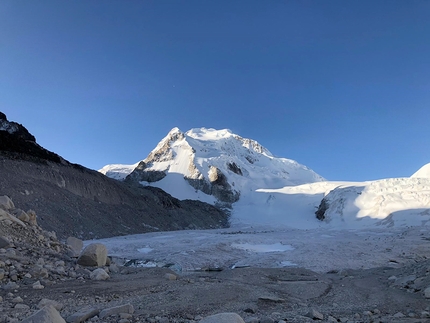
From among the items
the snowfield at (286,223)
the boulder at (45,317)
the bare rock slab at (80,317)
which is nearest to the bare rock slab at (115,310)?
the bare rock slab at (80,317)

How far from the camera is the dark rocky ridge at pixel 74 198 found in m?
32.9

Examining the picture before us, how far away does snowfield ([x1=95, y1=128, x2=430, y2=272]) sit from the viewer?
2014cm

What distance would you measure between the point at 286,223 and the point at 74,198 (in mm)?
37770

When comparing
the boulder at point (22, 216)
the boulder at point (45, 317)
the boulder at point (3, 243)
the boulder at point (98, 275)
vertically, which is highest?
the boulder at point (22, 216)

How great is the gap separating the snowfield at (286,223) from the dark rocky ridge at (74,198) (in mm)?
5408

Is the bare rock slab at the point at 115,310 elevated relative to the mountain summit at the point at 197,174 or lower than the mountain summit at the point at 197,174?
lower

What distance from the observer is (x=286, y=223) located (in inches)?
2451

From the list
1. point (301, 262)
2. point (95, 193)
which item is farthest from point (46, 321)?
point (95, 193)

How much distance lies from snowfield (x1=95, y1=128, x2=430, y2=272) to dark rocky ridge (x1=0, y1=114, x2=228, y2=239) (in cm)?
541

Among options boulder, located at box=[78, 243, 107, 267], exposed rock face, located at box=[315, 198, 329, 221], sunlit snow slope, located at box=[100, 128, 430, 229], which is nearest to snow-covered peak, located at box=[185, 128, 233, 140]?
sunlit snow slope, located at box=[100, 128, 430, 229]

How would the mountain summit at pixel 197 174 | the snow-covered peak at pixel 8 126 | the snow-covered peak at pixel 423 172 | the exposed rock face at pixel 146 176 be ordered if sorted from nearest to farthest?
the snow-covered peak at pixel 8 126
the snow-covered peak at pixel 423 172
the mountain summit at pixel 197 174
the exposed rock face at pixel 146 176

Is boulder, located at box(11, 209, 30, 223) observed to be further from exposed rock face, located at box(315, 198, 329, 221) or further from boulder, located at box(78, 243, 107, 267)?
exposed rock face, located at box(315, 198, 329, 221)

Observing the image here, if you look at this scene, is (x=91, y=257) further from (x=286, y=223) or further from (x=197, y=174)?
(x=197, y=174)

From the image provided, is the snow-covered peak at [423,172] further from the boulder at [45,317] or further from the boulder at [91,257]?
the boulder at [45,317]
